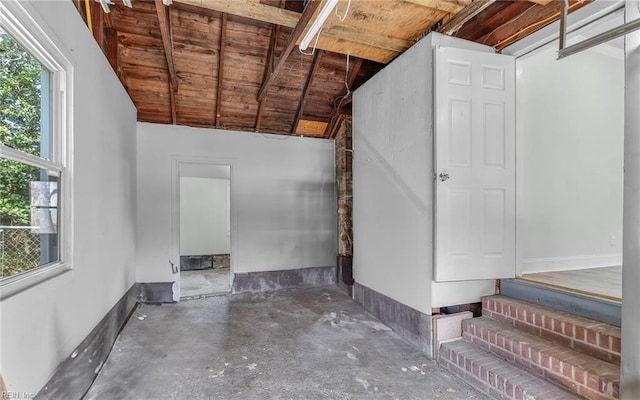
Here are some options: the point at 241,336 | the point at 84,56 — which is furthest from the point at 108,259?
the point at 84,56

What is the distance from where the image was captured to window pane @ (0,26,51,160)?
1527mm

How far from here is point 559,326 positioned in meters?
2.21

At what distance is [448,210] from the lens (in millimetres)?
2713

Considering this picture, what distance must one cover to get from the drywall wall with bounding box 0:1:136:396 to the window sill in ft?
0.10

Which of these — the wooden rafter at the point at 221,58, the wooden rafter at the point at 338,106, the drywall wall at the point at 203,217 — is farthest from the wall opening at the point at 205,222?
the wooden rafter at the point at 338,106

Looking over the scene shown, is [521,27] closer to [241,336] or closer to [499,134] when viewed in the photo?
[499,134]

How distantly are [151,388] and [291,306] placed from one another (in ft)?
7.09

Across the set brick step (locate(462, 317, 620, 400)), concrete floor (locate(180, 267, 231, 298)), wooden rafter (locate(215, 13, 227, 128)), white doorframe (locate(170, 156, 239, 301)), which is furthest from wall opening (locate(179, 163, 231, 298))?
brick step (locate(462, 317, 620, 400))

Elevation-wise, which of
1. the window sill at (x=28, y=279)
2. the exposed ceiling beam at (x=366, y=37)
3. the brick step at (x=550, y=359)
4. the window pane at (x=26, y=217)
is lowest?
the brick step at (x=550, y=359)

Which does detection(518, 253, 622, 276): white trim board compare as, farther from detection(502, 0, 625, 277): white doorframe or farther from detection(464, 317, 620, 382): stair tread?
detection(464, 317, 620, 382): stair tread

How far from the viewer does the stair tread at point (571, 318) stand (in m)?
1.98

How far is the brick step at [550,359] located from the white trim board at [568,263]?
0.80 m

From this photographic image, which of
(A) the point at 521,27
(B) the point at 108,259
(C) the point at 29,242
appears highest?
(A) the point at 521,27

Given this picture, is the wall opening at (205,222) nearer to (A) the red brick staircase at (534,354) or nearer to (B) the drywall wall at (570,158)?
(A) the red brick staircase at (534,354)
